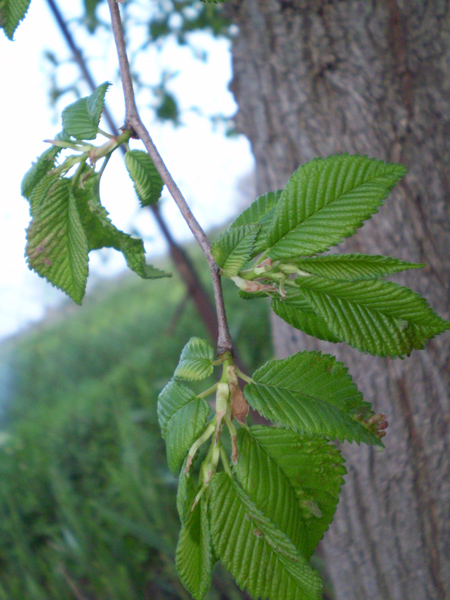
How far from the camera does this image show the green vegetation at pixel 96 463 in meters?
1.68

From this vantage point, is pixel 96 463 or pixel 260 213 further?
pixel 96 463

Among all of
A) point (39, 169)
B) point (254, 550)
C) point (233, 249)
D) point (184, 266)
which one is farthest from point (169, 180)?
point (184, 266)

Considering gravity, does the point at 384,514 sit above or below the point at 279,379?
below

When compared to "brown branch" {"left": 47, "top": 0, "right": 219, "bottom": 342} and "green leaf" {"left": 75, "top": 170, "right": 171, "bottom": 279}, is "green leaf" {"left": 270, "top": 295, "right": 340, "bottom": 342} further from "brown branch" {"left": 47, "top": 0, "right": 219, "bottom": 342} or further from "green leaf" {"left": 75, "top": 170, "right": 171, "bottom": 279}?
"brown branch" {"left": 47, "top": 0, "right": 219, "bottom": 342}

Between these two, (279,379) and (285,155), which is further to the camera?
(285,155)

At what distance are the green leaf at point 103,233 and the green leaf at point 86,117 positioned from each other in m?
0.04

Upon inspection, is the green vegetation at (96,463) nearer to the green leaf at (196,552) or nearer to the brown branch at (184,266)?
the brown branch at (184,266)

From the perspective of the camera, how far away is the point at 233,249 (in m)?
0.38

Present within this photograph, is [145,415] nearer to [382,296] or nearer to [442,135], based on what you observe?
[442,135]

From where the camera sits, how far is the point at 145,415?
2.55 m

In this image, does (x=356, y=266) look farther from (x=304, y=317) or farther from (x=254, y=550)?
(x=254, y=550)

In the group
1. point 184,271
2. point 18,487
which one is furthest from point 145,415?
point 184,271

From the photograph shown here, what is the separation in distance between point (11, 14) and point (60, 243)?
235 mm

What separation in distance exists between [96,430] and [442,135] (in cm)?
239
